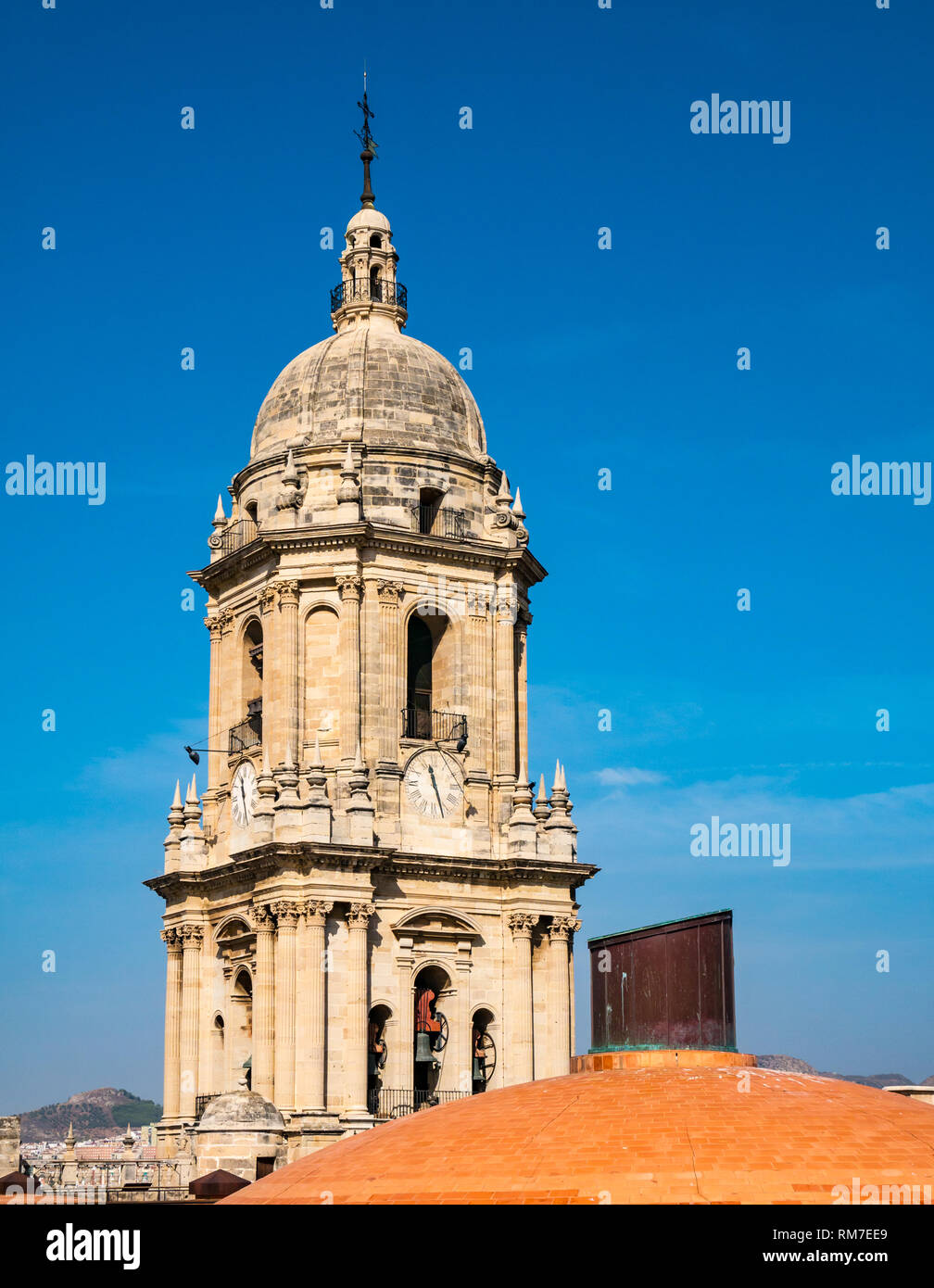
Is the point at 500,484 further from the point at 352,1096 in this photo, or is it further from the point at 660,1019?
the point at 660,1019

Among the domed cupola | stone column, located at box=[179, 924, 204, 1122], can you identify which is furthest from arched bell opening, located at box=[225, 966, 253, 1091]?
the domed cupola

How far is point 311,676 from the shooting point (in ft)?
218

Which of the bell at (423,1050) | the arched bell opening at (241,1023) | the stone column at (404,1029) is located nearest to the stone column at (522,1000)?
the bell at (423,1050)

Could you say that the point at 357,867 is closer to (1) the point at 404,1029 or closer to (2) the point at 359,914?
(2) the point at 359,914

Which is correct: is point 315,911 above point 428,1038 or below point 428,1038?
above

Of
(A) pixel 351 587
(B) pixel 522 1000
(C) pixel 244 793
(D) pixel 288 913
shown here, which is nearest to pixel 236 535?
(A) pixel 351 587

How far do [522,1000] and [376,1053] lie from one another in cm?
517

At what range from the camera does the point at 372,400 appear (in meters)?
70.3

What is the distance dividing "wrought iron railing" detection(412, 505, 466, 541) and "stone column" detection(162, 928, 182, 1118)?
53.0 ft
